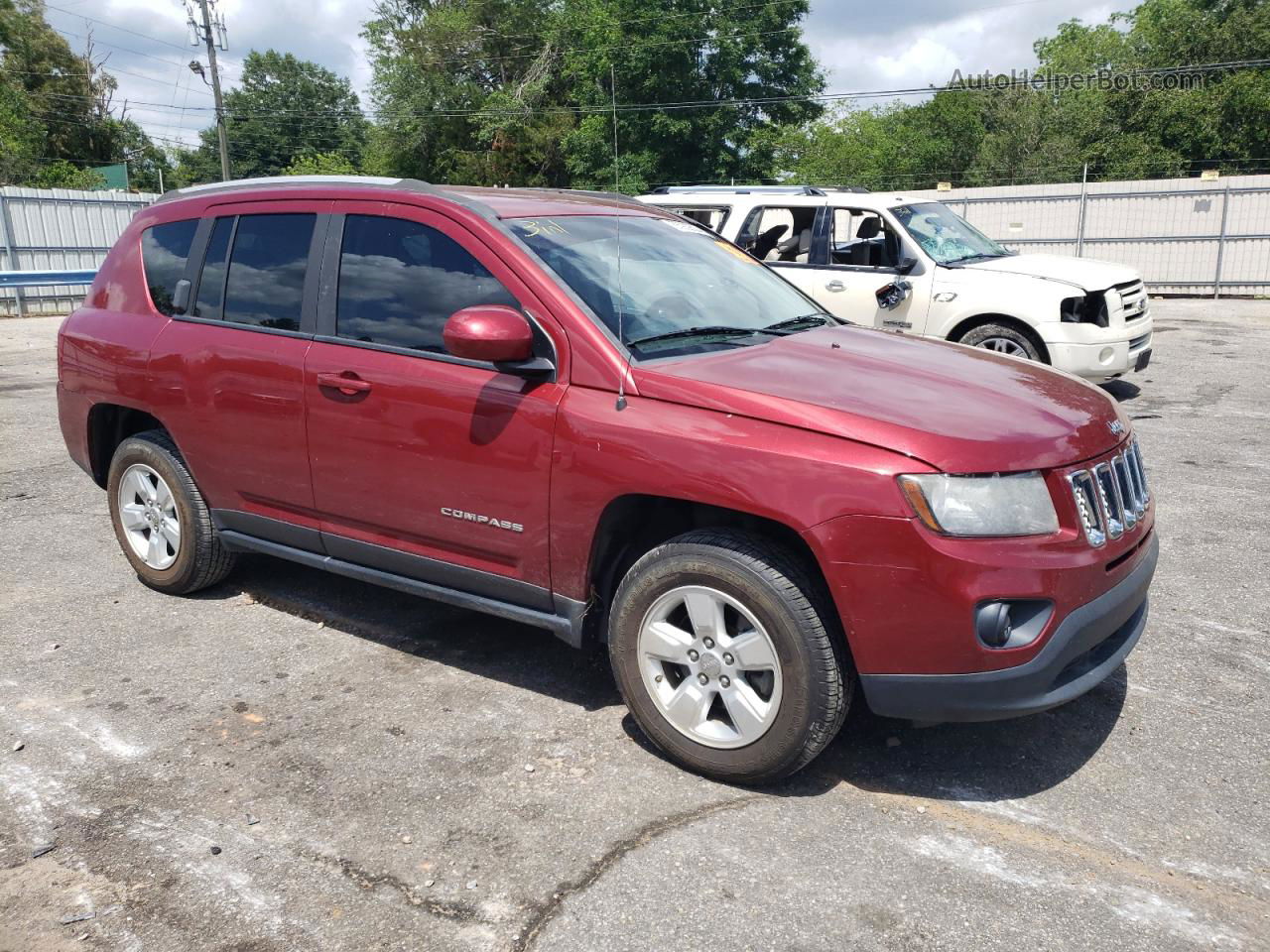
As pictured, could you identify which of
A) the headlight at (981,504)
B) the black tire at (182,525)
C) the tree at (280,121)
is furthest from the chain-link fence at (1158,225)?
the tree at (280,121)

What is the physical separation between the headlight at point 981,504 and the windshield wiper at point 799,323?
130 cm

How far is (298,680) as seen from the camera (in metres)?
4.15

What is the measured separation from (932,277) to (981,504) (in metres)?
6.68

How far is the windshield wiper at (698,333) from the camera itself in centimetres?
357

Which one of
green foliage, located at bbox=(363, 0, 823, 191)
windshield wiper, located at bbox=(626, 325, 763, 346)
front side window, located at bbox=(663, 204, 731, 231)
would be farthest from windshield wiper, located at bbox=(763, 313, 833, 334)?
green foliage, located at bbox=(363, 0, 823, 191)

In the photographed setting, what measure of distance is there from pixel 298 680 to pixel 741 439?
7.07 feet

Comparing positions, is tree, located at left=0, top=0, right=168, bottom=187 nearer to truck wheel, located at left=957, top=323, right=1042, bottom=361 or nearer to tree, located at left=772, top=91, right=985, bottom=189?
tree, located at left=772, top=91, right=985, bottom=189

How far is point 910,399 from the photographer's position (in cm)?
322

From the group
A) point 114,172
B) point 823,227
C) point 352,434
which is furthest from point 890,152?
point 352,434

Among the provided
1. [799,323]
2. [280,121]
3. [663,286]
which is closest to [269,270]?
[663,286]

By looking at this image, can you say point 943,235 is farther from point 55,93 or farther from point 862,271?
point 55,93

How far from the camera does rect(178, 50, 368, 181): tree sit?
80750 mm

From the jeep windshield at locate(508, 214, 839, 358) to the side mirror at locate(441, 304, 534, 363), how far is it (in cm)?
29

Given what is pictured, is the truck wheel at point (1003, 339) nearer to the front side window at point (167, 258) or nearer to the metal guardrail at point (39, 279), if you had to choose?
the front side window at point (167, 258)
